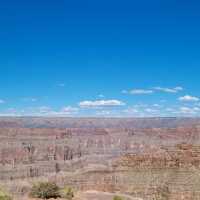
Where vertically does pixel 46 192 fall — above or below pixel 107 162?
above

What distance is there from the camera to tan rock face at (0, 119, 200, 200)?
6956cm

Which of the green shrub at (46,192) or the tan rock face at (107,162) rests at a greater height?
the green shrub at (46,192)

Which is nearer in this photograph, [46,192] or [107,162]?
[46,192]

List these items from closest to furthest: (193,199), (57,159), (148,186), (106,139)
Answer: (193,199)
(148,186)
(57,159)
(106,139)

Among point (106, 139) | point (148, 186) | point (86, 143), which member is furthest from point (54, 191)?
point (106, 139)

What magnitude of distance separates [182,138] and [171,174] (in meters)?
89.0

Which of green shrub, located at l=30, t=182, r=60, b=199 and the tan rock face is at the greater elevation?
green shrub, located at l=30, t=182, r=60, b=199

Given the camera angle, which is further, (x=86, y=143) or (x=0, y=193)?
(x=86, y=143)

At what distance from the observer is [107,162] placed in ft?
393

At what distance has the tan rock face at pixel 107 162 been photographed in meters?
69.6

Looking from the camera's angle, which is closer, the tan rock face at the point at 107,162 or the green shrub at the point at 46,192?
the green shrub at the point at 46,192

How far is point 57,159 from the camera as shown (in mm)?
141875

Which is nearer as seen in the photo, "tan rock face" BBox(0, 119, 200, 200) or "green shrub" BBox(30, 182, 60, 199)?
"green shrub" BBox(30, 182, 60, 199)

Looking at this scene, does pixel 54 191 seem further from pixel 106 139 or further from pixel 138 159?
pixel 106 139
